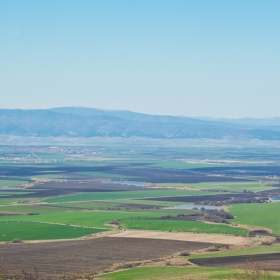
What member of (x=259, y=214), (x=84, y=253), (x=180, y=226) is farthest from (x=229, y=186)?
(x=84, y=253)

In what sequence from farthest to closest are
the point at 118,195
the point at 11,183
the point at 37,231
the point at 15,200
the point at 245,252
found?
the point at 11,183
the point at 118,195
the point at 15,200
the point at 37,231
the point at 245,252

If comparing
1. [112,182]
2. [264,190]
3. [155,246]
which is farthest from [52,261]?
[112,182]

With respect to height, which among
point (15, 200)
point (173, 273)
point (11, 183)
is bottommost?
point (173, 273)

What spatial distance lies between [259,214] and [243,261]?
26.1m

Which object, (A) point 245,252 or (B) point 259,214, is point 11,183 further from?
(A) point 245,252

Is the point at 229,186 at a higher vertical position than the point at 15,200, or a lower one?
higher

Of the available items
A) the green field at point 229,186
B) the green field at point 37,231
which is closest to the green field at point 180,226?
the green field at point 37,231

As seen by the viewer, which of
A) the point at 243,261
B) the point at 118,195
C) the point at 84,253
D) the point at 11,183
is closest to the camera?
the point at 243,261

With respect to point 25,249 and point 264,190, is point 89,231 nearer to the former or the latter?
point 25,249

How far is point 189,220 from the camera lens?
63656 mm

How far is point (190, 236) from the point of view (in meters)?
54.9

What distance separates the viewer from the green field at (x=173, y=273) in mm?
37750

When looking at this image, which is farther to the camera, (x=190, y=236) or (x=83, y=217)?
(x=83, y=217)

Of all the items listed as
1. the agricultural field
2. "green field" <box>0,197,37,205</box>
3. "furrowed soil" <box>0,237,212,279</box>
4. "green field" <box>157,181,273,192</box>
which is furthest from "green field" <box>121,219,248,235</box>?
"green field" <box>157,181,273,192</box>
